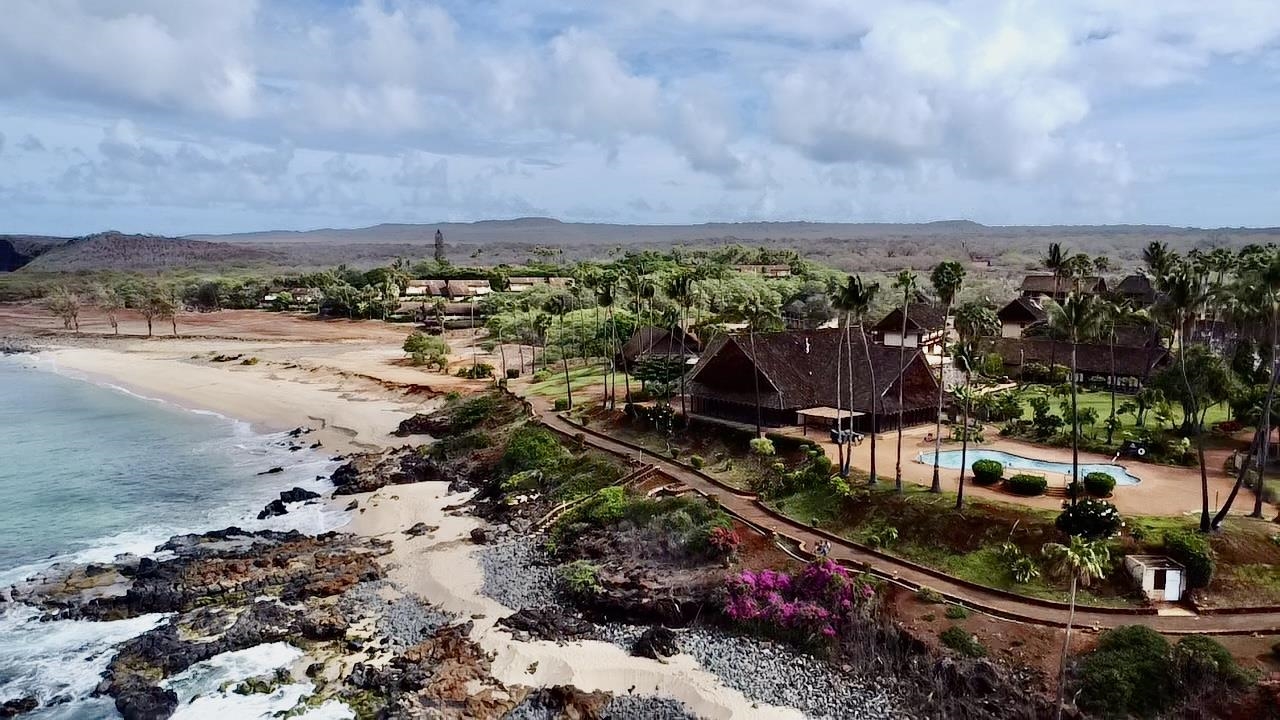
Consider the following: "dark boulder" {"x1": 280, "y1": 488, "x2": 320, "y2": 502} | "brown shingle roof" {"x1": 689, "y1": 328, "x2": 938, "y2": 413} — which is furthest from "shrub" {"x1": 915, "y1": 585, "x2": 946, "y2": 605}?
"dark boulder" {"x1": 280, "y1": 488, "x2": 320, "y2": 502}

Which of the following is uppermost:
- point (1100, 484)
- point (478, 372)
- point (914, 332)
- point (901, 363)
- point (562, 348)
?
point (901, 363)

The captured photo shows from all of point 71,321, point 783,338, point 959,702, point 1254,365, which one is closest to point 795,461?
point 783,338

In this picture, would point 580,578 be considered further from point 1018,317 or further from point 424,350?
point 1018,317

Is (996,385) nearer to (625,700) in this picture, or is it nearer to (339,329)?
(625,700)

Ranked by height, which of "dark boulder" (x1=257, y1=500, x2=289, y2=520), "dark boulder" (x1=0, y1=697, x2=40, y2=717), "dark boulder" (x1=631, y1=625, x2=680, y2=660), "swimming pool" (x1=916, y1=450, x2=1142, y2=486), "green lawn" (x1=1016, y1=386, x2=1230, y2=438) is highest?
"green lawn" (x1=1016, y1=386, x2=1230, y2=438)

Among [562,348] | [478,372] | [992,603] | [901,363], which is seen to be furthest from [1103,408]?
[478,372]

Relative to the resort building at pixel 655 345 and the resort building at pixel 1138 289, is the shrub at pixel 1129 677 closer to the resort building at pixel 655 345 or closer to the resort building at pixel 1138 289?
the resort building at pixel 655 345

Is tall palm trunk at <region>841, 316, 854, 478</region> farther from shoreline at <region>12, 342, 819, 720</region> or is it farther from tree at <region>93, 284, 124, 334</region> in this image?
tree at <region>93, 284, 124, 334</region>
